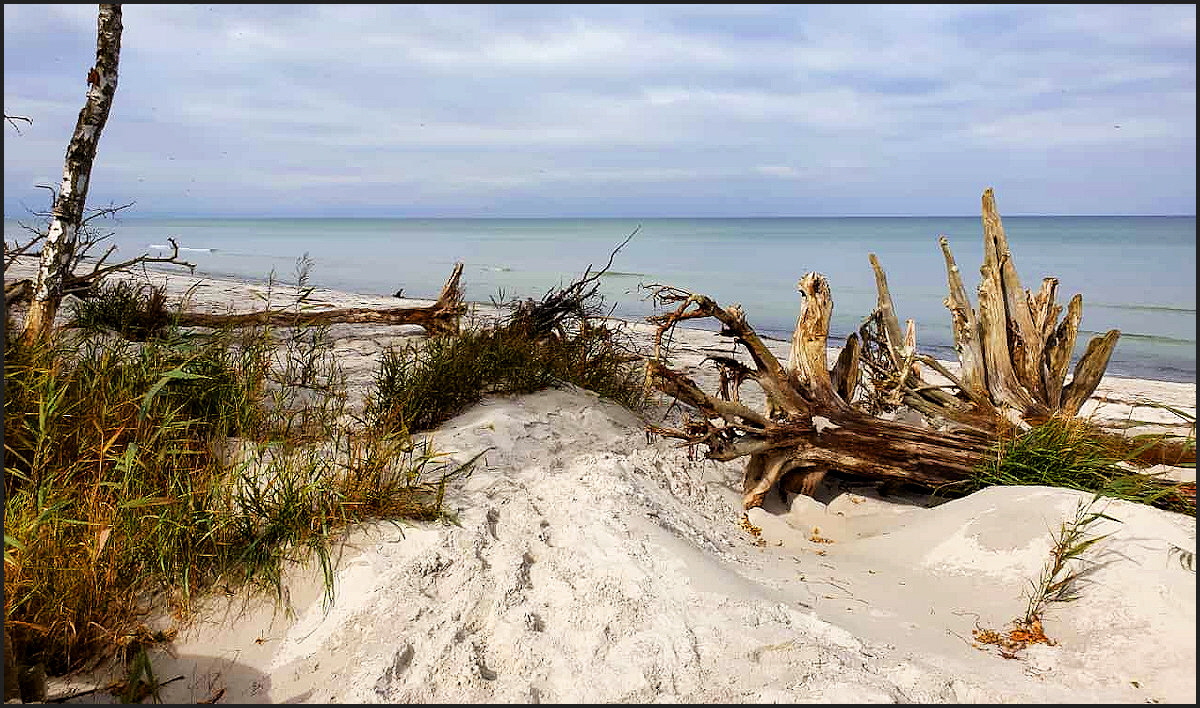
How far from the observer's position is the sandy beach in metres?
2.56

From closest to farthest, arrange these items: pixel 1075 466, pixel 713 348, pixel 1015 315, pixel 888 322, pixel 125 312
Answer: pixel 1075 466, pixel 1015 315, pixel 888 322, pixel 125 312, pixel 713 348

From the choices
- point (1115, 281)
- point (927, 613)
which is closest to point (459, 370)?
point (927, 613)

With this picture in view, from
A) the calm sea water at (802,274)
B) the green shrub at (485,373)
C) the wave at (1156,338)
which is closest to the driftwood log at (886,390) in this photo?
the green shrub at (485,373)

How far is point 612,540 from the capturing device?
3.38 meters

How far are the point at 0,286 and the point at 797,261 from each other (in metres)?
30.7

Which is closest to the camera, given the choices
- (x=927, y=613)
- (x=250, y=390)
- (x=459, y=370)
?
(x=927, y=613)

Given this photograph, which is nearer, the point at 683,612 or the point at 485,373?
the point at 683,612

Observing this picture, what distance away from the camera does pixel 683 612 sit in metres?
2.89

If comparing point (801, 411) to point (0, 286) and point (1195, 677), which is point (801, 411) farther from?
point (0, 286)

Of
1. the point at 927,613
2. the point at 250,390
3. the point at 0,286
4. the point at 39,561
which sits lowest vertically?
the point at 927,613

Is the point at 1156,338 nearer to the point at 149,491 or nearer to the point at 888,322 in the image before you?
the point at 888,322

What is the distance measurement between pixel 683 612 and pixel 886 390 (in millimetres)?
3150

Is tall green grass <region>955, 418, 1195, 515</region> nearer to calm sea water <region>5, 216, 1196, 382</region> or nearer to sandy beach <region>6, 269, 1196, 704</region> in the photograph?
sandy beach <region>6, 269, 1196, 704</region>

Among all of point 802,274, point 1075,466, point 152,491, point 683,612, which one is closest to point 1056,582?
point 1075,466
